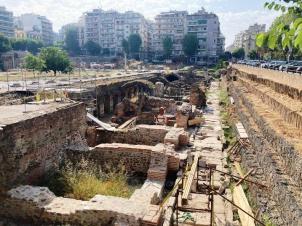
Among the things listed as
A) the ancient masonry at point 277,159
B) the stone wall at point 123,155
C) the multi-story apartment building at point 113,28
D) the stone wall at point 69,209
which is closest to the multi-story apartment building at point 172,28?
the multi-story apartment building at point 113,28

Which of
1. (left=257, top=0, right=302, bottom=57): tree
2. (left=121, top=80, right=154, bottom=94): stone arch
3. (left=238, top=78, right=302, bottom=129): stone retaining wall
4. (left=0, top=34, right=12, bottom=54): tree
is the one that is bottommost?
(left=121, top=80, right=154, bottom=94): stone arch

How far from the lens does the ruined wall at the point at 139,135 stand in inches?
496

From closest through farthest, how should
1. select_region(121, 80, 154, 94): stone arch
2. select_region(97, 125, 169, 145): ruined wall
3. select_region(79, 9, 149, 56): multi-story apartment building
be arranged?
select_region(97, 125, 169, 145): ruined wall < select_region(121, 80, 154, 94): stone arch < select_region(79, 9, 149, 56): multi-story apartment building

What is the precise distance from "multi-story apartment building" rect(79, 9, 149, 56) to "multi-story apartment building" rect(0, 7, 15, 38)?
27070 millimetres

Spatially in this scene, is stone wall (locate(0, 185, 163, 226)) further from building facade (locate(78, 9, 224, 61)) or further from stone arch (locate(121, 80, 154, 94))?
building facade (locate(78, 9, 224, 61))

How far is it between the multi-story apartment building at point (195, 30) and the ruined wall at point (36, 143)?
93304mm


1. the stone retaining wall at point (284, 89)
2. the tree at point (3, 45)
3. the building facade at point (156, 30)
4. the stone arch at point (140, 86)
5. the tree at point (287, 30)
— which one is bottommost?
the stone arch at point (140, 86)

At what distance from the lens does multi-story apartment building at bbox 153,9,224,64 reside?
10138cm

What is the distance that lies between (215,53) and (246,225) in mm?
100856

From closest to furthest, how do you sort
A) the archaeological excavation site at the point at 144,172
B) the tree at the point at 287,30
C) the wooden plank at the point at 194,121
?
1. the tree at the point at 287,30
2. the archaeological excavation site at the point at 144,172
3. the wooden plank at the point at 194,121

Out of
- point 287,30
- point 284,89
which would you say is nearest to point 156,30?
point 284,89

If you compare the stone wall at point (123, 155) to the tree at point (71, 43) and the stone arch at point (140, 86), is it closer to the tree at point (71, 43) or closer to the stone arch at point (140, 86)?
the stone arch at point (140, 86)

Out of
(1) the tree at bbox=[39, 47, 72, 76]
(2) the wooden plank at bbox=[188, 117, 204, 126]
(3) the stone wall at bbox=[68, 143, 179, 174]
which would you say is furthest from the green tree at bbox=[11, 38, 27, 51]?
(3) the stone wall at bbox=[68, 143, 179, 174]

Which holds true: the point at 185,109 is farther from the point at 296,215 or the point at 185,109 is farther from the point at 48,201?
the point at 296,215
